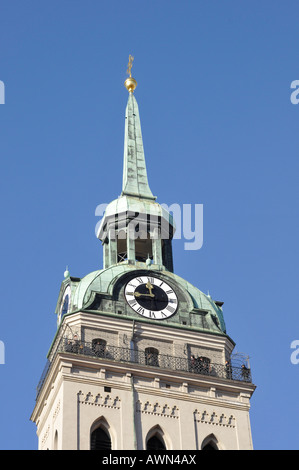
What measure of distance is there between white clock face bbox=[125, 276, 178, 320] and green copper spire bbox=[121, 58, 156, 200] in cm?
625

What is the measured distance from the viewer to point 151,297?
65188mm

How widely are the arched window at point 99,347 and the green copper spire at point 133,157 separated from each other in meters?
9.85

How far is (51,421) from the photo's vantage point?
61844 millimetres

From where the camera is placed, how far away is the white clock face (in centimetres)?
6469

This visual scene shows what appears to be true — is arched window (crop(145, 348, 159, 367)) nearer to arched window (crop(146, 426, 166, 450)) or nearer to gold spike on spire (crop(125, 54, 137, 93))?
arched window (crop(146, 426, 166, 450))

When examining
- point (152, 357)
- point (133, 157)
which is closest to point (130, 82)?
point (133, 157)

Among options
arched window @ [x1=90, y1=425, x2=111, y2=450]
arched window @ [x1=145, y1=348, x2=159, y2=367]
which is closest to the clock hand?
arched window @ [x1=145, y1=348, x2=159, y2=367]

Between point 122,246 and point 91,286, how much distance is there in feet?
17.4

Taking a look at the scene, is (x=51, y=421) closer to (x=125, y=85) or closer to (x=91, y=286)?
(x=91, y=286)

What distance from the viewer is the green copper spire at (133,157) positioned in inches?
2803

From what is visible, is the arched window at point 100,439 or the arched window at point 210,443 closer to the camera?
the arched window at point 100,439

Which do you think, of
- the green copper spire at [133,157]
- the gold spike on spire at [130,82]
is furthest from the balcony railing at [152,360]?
the gold spike on spire at [130,82]

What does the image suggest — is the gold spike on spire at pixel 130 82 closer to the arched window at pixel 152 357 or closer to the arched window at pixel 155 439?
the arched window at pixel 152 357
